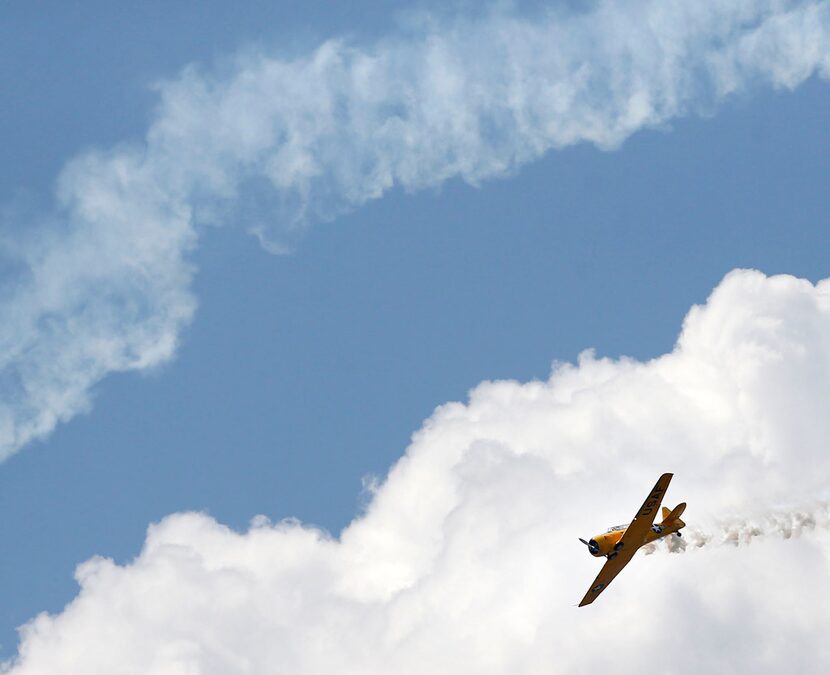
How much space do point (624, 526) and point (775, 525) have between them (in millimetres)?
13774

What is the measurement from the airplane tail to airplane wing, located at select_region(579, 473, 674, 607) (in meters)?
1.38

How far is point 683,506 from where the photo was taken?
122375 mm

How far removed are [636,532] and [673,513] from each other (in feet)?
12.3

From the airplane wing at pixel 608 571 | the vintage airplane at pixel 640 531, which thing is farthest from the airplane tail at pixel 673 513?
the airplane wing at pixel 608 571

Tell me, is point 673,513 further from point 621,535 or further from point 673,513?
point 621,535

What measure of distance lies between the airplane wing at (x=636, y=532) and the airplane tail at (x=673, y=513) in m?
1.38

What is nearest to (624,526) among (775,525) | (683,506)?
(683,506)

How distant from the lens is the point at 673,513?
123 m

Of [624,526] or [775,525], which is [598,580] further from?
[775,525]

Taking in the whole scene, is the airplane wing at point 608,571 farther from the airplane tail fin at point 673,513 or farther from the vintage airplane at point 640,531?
the airplane tail fin at point 673,513

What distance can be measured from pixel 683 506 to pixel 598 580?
1191 cm

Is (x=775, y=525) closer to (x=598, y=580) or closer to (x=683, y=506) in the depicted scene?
(x=683, y=506)

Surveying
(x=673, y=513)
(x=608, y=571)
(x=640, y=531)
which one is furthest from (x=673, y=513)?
(x=608, y=571)

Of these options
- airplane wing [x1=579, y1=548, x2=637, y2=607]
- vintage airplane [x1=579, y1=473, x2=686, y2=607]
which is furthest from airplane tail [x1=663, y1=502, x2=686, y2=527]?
airplane wing [x1=579, y1=548, x2=637, y2=607]
